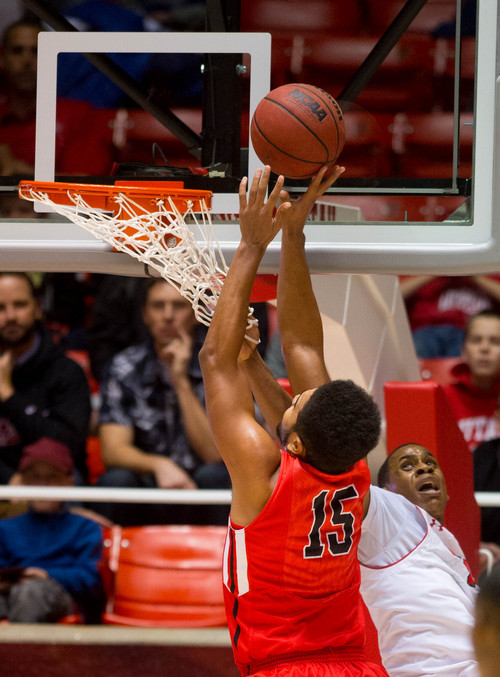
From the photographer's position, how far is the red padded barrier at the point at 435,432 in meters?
3.19

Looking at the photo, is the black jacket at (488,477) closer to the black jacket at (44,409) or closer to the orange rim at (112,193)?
the black jacket at (44,409)

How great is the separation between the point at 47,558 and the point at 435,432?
7.37 feet

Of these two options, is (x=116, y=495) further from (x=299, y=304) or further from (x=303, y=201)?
(x=303, y=201)

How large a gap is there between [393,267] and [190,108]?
1.28 meters

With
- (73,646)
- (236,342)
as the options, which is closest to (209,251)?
(236,342)

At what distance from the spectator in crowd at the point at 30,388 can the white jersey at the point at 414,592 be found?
2551mm

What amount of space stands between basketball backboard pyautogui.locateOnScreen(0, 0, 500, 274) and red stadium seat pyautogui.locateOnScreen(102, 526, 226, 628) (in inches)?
83.1

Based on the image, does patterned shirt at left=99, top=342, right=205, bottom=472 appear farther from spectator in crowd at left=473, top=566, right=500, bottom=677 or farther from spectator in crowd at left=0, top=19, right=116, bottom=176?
spectator in crowd at left=473, top=566, right=500, bottom=677

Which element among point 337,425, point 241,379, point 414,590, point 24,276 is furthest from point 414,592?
point 24,276

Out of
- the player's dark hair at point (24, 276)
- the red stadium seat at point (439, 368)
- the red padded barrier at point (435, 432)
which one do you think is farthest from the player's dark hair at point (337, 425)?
the red stadium seat at point (439, 368)

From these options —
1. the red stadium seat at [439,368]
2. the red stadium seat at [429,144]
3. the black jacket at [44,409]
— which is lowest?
the black jacket at [44,409]

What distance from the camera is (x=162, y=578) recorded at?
14.5ft

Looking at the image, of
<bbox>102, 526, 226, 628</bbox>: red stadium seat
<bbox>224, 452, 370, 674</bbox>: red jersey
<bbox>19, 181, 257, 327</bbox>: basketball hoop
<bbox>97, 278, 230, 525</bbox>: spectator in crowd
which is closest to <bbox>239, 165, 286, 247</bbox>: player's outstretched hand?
<bbox>19, 181, 257, 327</bbox>: basketball hoop

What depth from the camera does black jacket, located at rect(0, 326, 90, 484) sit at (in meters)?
4.66
